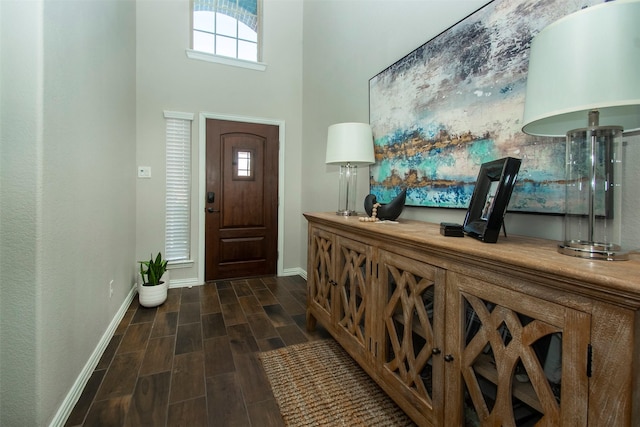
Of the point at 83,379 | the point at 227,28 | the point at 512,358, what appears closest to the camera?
the point at 512,358

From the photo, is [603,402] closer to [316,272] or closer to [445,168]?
[445,168]

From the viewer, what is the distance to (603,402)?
624 millimetres

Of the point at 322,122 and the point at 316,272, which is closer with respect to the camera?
the point at 316,272

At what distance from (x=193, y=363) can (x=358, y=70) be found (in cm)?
255

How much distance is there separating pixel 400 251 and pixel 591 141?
2.31 ft

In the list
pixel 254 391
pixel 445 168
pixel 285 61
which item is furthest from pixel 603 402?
pixel 285 61

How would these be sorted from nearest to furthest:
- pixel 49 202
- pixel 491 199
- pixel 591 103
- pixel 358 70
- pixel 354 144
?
pixel 591 103 → pixel 491 199 → pixel 49 202 → pixel 354 144 → pixel 358 70

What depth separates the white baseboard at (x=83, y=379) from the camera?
1.32 metres

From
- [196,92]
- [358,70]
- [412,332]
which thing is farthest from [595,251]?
[196,92]

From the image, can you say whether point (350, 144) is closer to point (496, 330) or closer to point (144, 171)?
point (496, 330)

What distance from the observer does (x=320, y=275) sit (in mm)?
2033

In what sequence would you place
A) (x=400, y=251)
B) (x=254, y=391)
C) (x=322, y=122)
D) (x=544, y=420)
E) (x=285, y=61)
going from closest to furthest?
1. (x=544, y=420)
2. (x=400, y=251)
3. (x=254, y=391)
4. (x=322, y=122)
5. (x=285, y=61)

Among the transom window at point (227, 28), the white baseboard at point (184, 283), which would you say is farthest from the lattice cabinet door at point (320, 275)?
the transom window at point (227, 28)

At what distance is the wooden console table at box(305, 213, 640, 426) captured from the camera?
616 millimetres
